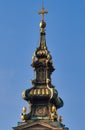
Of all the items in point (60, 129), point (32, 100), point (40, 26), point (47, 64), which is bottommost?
point (60, 129)

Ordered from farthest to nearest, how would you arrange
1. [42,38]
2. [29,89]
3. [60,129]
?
[42,38], [29,89], [60,129]

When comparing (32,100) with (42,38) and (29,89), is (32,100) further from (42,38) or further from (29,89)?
(42,38)

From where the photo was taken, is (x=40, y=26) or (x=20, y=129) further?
(x=40, y=26)

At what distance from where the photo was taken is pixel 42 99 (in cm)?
6341

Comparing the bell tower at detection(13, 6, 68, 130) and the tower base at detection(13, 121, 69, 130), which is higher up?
the bell tower at detection(13, 6, 68, 130)

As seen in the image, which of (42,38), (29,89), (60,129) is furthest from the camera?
(42,38)

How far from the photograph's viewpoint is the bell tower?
6081cm

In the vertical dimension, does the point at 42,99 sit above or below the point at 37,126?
above

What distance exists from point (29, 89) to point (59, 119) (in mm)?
4671

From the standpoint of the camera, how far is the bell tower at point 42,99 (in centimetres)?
6081

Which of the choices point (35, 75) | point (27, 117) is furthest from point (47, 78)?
point (27, 117)

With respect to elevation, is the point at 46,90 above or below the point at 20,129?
above

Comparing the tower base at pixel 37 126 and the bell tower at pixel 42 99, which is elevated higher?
the bell tower at pixel 42 99

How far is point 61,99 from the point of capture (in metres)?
65.4
